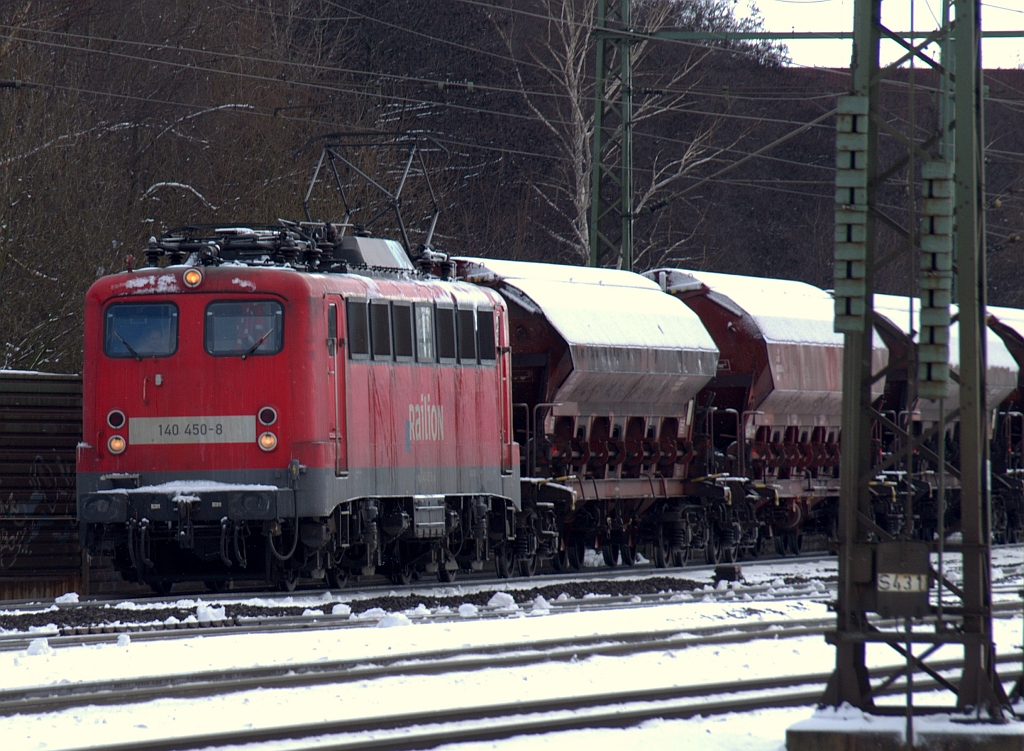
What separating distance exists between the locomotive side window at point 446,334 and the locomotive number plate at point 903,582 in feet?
33.4

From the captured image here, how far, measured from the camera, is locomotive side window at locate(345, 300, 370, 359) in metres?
17.7

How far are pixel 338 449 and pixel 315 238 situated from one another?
2.42 meters

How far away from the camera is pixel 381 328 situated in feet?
59.5

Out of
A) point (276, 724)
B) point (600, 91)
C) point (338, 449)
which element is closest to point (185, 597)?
point (338, 449)

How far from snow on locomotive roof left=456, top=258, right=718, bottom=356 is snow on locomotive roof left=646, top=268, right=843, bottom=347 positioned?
1102mm

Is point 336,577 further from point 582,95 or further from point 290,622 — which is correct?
point 582,95

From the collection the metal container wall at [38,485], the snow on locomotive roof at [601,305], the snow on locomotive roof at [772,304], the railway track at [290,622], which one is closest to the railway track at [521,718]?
the railway track at [290,622]

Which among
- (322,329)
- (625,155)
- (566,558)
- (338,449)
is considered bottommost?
(566,558)

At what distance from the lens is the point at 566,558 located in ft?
77.4

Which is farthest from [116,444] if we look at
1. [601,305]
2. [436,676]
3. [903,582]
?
[903,582]

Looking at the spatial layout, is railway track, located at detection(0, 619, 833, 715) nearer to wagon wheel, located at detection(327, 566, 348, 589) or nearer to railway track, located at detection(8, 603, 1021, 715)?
railway track, located at detection(8, 603, 1021, 715)

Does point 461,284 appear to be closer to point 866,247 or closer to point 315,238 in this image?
point 315,238

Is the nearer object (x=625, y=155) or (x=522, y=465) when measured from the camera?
(x=522, y=465)

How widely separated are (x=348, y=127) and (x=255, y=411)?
19704 millimetres
